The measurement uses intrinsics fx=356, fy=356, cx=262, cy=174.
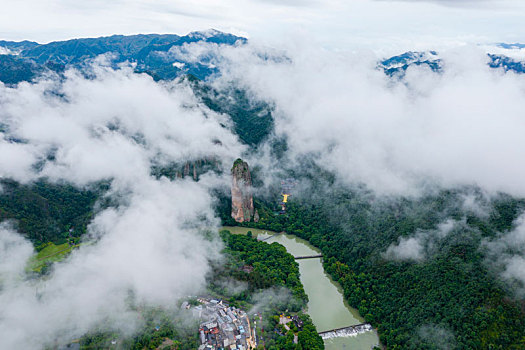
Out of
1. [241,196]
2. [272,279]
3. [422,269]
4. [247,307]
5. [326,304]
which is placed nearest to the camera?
[247,307]

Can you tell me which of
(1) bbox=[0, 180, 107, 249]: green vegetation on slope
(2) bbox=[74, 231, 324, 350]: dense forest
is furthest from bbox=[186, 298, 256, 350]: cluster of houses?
(1) bbox=[0, 180, 107, 249]: green vegetation on slope

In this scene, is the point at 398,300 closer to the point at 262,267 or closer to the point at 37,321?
the point at 262,267

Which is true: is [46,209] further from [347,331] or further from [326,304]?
[347,331]

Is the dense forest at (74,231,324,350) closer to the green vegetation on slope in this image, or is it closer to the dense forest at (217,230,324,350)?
the dense forest at (217,230,324,350)

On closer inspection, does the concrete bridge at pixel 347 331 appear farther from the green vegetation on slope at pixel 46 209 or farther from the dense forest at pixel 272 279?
the green vegetation on slope at pixel 46 209

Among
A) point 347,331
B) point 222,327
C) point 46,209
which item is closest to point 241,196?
point 222,327

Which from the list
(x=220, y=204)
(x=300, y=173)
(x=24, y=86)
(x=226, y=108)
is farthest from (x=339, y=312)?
(x=24, y=86)
